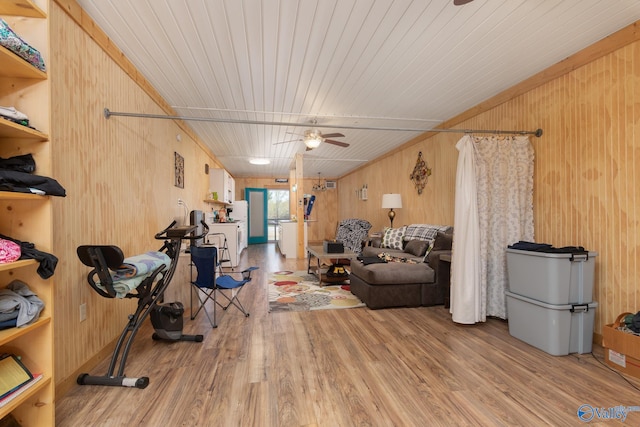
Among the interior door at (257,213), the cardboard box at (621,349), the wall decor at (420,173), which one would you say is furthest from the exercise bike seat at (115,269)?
the interior door at (257,213)

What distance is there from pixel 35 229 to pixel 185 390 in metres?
1.32

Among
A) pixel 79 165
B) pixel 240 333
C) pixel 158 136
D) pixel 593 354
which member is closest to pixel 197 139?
pixel 158 136

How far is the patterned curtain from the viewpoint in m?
3.05

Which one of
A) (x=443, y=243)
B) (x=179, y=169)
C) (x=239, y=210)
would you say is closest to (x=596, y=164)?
(x=443, y=243)

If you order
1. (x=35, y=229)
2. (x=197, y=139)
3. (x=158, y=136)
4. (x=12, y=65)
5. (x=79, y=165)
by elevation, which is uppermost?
(x=197, y=139)

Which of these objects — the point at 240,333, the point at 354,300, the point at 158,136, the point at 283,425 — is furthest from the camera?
the point at 354,300

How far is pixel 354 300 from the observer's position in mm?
3834

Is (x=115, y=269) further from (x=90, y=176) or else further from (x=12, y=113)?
(x=12, y=113)

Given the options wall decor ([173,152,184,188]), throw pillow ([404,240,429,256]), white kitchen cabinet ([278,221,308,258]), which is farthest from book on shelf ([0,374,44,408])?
white kitchen cabinet ([278,221,308,258])

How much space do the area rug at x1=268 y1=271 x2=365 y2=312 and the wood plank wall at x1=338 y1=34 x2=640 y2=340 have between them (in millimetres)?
2347

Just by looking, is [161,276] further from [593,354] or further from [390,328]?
[593,354]

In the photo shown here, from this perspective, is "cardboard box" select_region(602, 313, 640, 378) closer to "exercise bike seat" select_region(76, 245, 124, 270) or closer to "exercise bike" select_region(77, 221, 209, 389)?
"exercise bike" select_region(77, 221, 209, 389)

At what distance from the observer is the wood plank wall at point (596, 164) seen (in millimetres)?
2350

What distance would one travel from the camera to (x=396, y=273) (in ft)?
11.6
